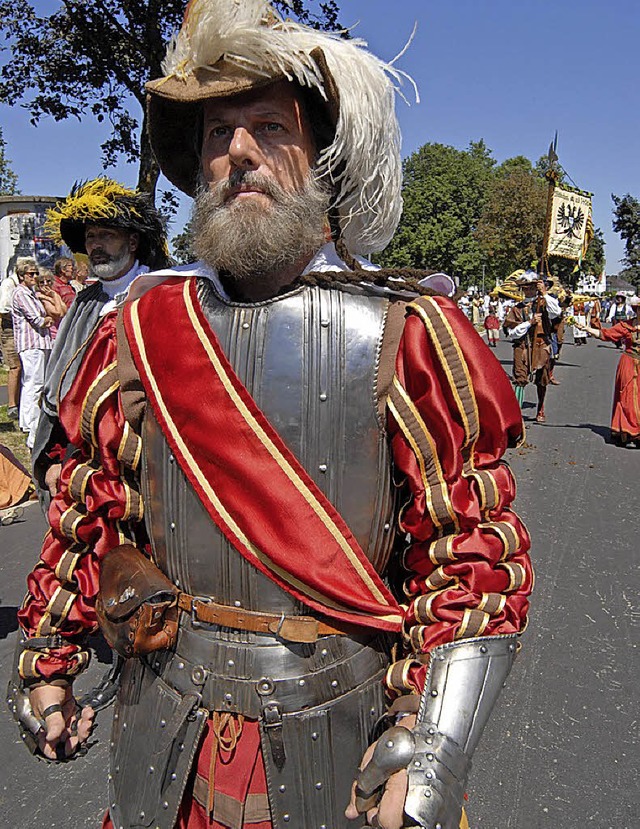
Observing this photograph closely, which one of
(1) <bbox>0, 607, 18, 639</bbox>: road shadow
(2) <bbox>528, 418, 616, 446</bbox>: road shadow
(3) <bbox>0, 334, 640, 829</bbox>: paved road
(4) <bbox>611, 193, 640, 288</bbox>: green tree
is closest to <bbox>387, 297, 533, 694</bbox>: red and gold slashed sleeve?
(3) <bbox>0, 334, 640, 829</bbox>: paved road

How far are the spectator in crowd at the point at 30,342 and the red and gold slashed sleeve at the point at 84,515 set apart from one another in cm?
639

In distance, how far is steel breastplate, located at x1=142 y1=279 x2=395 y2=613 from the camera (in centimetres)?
143

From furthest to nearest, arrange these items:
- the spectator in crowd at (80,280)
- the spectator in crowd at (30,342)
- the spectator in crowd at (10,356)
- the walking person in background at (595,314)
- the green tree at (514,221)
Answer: the green tree at (514,221), the walking person in background at (595,314), the spectator in crowd at (10,356), the spectator in crowd at (30,342), the spectator in crowd at (80,280)

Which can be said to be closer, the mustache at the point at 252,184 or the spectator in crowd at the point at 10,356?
the mustache at the point at 252,184

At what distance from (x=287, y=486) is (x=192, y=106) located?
891mm

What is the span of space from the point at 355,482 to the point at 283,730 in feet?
1.59

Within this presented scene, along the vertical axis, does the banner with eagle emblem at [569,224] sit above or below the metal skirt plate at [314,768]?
above

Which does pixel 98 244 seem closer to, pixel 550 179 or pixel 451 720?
pixel 451 720

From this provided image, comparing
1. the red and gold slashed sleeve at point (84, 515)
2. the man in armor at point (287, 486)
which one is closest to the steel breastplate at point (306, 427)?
the man in armor at point (287, 486)

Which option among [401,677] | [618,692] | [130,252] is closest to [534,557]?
[618,692]

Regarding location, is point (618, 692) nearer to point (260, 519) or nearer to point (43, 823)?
point (43, 823)

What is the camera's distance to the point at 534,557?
5172 millimetres

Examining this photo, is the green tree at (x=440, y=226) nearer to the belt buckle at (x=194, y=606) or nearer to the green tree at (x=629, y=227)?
the green tree at (x=629, y=227)

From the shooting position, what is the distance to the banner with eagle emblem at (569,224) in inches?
432
